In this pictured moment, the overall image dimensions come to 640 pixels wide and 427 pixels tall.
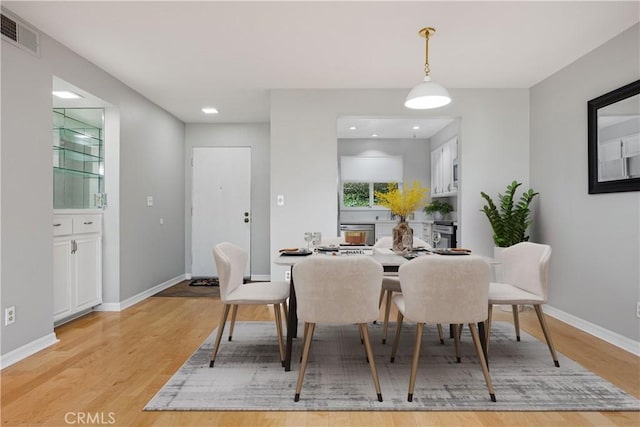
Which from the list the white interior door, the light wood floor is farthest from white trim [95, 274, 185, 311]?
the white interior door

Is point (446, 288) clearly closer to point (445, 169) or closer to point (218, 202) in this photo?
point (218, 202)

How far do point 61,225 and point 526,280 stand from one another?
12.5 feet

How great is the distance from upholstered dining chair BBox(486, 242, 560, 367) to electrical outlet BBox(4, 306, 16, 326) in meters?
3.22

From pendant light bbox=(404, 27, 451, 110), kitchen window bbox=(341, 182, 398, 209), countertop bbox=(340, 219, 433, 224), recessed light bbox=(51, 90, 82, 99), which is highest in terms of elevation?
recessed light bbox=(51, 90, 82, 99)

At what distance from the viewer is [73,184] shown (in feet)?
12.7

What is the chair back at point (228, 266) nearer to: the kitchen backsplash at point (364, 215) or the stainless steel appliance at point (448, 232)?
the stainless steel appliance at point (448, 232)

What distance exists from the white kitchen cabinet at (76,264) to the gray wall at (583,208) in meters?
4.64

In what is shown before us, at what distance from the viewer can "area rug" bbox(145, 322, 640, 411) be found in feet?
6.94

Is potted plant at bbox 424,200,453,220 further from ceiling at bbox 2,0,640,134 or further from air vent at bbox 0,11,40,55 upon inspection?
air vent at bbox 0,11,40,55

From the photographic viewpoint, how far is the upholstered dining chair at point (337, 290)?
215 cm

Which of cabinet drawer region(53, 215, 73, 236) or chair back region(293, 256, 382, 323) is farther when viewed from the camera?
cabinet drawer region(53, 215, 73, 236)

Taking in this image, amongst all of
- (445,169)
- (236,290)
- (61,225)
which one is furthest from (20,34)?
(445,169)

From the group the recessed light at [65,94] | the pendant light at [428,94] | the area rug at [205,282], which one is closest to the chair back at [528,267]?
the pendant light at [428,94]

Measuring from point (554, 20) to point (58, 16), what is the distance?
355cm
